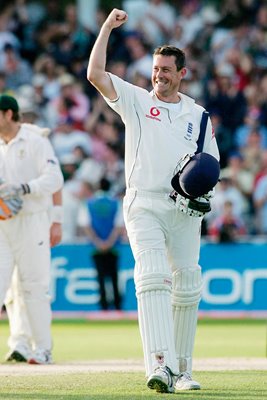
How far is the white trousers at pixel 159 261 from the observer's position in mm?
8758

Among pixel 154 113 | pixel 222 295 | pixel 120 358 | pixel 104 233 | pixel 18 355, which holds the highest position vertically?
pixel 154 113

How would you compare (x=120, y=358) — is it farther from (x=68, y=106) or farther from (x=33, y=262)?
(x=68, y=106)

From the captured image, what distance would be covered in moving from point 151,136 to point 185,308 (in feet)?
4.53

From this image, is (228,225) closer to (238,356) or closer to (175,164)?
(238,356)

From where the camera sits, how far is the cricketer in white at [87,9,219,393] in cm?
876

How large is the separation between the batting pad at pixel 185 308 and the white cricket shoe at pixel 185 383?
77mm

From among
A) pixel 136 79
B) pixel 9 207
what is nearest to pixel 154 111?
pixel 9 207

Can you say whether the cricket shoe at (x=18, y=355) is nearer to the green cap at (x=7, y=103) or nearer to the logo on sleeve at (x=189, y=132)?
the green cap at (x=7, y=103)

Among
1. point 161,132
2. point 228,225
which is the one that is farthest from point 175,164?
point 228,225

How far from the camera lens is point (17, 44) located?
2319cm

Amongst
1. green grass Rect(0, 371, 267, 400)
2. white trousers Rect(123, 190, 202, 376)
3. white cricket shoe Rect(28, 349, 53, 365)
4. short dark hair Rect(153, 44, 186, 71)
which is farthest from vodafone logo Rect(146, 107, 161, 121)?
white cricket shoe Rect(28, 349, 53, 365)

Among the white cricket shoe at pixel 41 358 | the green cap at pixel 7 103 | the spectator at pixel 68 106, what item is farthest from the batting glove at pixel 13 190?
the spectator at pixel 68 106

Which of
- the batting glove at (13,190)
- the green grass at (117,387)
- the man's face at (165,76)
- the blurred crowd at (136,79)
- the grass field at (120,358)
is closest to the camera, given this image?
the green grass at (117,387)

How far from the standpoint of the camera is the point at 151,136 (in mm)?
9000
